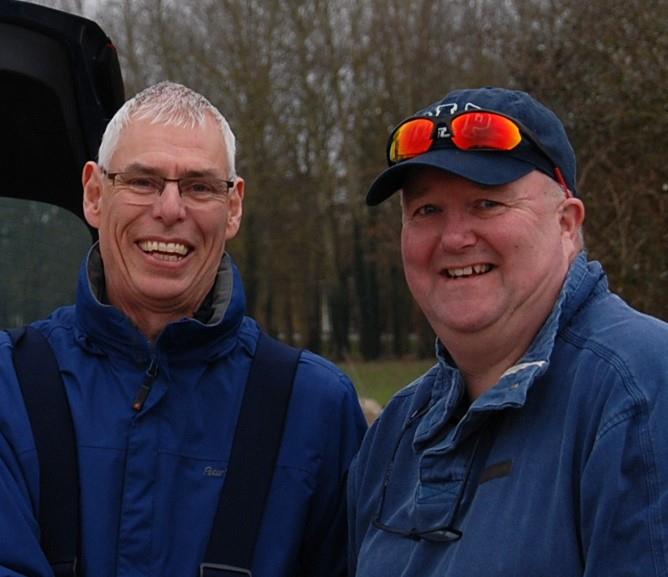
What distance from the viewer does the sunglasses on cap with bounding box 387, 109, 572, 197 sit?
85.4 inches

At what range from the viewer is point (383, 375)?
20.1m

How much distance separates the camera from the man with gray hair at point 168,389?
8.26 ft

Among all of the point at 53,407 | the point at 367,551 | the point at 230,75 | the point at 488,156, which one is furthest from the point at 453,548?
the point at 230,75

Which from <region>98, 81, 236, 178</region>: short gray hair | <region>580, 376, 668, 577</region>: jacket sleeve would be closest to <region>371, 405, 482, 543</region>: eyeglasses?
<region>580, 376, 668, 577</region>: jacket sleeve

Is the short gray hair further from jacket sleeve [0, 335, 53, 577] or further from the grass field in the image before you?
the grass field

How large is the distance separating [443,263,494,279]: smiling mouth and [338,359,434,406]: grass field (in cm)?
1161

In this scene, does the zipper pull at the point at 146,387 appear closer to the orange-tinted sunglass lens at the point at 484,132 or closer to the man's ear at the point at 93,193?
the man's ear at the point at 93,193

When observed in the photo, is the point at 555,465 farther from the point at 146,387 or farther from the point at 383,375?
the point at 383,375

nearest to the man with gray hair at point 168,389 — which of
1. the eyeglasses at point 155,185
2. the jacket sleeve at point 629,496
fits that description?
the eyeglasses at point 155,185

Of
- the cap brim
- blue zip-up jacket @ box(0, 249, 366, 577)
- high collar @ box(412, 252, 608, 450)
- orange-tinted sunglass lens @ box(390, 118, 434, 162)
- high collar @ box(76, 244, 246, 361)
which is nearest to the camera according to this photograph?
high collar @ box(412, 252, 608, 450)

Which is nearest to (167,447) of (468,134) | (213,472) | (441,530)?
(213,472)

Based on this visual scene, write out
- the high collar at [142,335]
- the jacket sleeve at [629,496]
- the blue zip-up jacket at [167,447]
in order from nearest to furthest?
the jacket sleeve at [629,496], the blue zip-up jacket at [167,447], the high collar at [142,335]

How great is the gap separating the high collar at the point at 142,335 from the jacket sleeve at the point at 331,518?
36 cm

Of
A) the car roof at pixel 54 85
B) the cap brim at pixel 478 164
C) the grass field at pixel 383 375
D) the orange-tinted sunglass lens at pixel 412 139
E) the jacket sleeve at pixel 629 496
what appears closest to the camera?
the jacket sleeve at pixel 629 496
